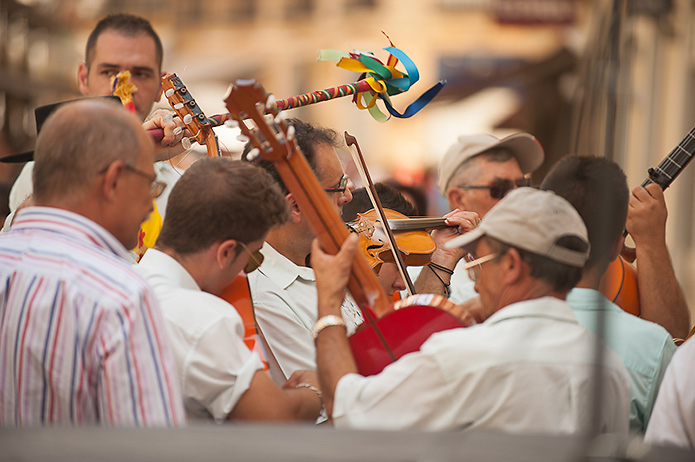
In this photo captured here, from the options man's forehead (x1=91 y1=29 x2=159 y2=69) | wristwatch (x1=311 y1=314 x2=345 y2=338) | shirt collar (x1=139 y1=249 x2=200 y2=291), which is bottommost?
wristwatch (x1=311 y1=314 x2=345 y2=338)

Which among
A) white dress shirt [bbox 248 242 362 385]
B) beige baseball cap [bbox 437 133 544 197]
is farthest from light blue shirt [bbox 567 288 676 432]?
beige baseball cap [bbox 437 133 544 197]

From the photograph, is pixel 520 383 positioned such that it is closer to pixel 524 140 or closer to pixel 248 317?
pixel 248 317

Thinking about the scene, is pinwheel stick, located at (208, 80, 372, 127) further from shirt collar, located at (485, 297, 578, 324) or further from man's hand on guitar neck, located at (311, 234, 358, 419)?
shirt collar, located at (485, 297, 578, 324)

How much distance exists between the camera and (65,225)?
67.9 inches

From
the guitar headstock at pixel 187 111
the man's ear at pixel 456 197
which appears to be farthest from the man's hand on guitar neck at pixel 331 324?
the man's ear at pixel 456 197

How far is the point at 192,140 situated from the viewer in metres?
2.69

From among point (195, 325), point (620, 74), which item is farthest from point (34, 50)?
point (620, 74)

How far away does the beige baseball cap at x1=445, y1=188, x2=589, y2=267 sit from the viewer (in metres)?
1.94

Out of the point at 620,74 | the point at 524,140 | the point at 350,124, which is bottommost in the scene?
the point at 350,124

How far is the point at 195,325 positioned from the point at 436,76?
17.0 metres

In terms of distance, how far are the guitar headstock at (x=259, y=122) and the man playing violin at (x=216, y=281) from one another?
218mm

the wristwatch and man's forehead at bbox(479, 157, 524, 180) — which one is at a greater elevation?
man's forehead at bbox(479, 157, 524, 180)

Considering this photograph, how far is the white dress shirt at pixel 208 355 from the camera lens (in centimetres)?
195

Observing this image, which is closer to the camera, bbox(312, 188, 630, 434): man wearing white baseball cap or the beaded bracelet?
bbox(312, 188, 630, 434): man wearing white baseball cap
